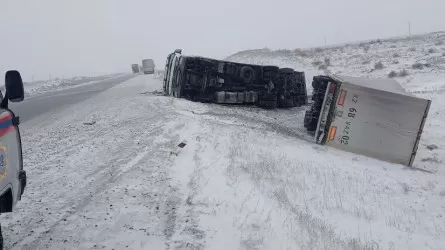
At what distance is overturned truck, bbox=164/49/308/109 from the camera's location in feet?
47.6

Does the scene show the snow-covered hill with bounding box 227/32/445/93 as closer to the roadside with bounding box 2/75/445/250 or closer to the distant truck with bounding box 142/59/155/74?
the roadside with bounding box 2/75/445/250

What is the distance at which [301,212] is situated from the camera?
20.1ft

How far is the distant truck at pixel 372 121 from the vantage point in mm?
10648

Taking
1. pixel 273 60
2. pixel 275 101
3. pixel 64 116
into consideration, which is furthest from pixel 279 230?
pixel 273 60

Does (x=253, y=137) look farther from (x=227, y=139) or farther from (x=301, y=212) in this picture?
(x=301, y=212)

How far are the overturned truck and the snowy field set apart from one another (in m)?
2.25

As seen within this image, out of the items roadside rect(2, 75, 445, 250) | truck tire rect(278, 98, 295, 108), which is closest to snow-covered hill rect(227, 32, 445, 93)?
truck tire rect(278, 98, 295, 108)

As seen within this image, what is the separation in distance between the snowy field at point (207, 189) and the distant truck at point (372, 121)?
53cm

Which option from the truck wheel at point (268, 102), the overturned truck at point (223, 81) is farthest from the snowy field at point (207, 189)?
the truck wheel at point (268, 102)

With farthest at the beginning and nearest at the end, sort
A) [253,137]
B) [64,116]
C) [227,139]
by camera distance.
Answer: [64,116] < [253,137] < [227,139]

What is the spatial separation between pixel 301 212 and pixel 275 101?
1019cm

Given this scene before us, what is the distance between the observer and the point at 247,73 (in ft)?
50.0

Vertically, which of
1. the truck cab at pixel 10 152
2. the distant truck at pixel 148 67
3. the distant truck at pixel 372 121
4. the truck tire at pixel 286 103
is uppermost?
the truck cab at pixel 10 152

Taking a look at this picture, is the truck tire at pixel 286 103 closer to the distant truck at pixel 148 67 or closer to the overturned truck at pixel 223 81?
the overturned truck at pixel 223 81
